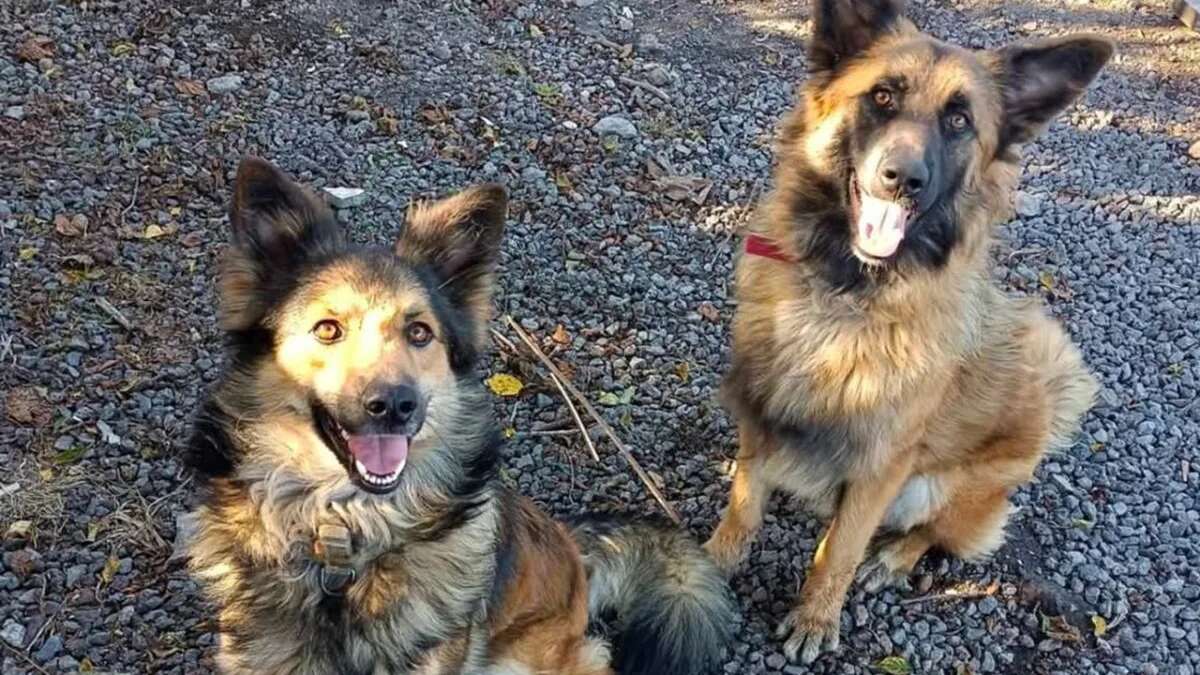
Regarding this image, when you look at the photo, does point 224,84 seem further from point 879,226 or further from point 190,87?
point 879,226

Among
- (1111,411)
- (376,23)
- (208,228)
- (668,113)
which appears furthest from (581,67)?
(1111,411)

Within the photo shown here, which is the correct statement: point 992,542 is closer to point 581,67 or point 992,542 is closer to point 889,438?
point 889,438

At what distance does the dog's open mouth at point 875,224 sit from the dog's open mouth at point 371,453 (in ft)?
5.41

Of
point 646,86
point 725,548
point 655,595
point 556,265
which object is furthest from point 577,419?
point 646,86

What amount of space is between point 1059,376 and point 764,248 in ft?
4.56

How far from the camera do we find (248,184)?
2.90 meters

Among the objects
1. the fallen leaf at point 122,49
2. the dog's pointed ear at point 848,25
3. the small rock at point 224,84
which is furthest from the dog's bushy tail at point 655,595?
the fallen leaf at point 122,49

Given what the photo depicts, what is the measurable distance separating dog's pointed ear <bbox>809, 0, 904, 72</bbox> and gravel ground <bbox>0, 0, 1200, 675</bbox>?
1836mm

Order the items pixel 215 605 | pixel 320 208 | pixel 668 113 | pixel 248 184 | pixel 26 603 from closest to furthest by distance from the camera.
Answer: pixel 248 184 → pixel 320 208 → pixel 215 605 → pixel 26 603 → pixel 668 113

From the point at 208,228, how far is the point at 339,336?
268cm

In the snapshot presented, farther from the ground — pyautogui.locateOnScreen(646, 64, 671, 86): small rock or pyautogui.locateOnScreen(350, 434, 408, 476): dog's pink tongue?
pyautogui.locateOnScreen(350, 434, 408, 476): dog's pink tongue

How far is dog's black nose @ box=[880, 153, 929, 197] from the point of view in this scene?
340 cm

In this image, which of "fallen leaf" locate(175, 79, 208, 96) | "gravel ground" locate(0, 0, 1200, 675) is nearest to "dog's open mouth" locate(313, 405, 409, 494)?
"gravel ground" locate(0, 0, 1200, 675)

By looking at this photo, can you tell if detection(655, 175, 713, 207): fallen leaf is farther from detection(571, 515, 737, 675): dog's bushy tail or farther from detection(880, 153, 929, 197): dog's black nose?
detection(880, 153, 929, 197): dog's black nose
